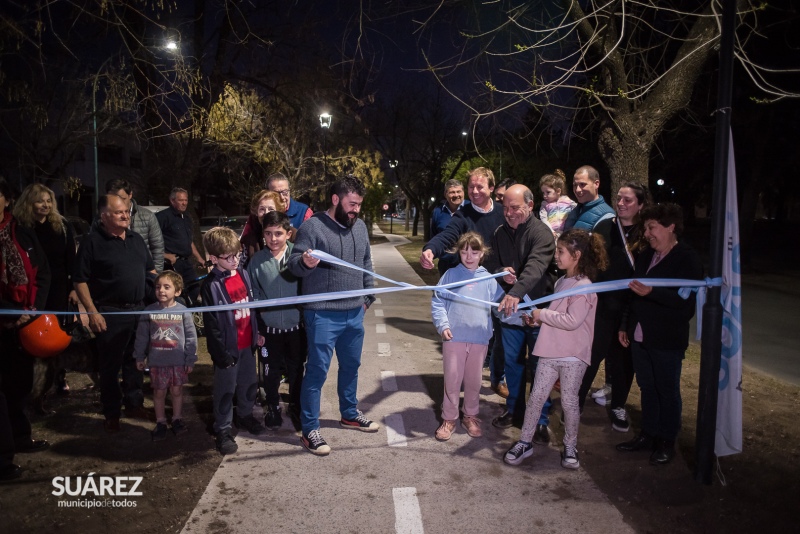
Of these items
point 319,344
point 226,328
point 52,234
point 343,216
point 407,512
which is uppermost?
point 343,216

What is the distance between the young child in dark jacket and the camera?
4.23 metres

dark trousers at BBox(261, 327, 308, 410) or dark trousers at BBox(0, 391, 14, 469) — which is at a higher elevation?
dark trousers at BBox(261, 327, 308, 410)

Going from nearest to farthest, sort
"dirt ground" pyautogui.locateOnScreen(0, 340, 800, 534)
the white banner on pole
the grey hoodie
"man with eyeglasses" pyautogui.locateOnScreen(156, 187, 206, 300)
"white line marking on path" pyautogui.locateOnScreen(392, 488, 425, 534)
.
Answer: "white line marking on path" pyautogui.locateOnScreen(392, 488, 425, 534)
"dirt ground" pyautogui.locateOnScreen(0, 340, 800, 534)
the white banner on pole
the grey hoodie
"man with eyeglasses" pyautogui.locateOnScreen(156, 187, 206, 300)

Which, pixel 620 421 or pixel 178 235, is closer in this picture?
pixel 620 421

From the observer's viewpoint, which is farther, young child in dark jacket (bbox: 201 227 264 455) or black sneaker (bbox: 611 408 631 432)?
black sneaker (bbox: 611 408 631 432)

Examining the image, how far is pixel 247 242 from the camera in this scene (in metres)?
5.62

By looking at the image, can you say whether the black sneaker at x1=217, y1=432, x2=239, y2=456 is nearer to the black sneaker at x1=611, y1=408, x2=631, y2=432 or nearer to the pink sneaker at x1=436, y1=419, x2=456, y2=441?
the pink sneaker at x1=436, y1=419, x2=456, y2=441

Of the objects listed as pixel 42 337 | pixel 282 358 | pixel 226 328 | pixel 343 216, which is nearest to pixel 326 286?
pixel 343 216

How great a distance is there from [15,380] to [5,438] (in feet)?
1.89

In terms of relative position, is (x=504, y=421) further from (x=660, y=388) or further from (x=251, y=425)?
(x=251, y=425)

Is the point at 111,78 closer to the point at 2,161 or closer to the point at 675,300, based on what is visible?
the point at 675,300

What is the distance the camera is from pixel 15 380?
14.0 feet

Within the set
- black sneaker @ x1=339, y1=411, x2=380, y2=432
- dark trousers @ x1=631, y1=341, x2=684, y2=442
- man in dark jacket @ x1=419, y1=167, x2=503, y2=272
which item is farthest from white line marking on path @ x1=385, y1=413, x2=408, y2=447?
dark trousers @ x1=631, y1=341, x2=684, y2=442

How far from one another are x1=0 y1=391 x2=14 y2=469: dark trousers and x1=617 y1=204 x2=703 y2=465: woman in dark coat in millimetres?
4476
